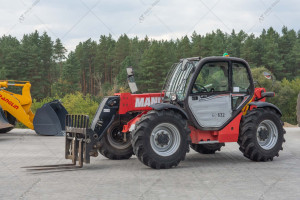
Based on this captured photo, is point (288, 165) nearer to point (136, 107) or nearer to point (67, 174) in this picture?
point (136, 107)

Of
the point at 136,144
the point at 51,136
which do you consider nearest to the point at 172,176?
the point at 136,144

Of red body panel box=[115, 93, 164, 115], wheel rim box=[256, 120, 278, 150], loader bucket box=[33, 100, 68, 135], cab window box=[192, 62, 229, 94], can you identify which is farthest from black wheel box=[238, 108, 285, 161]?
loader bucket box=[33, 100, 68, 135]

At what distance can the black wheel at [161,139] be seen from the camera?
8.81 m

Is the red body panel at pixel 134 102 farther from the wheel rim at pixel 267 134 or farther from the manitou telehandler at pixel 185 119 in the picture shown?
the wheel rim at pixel 267 134

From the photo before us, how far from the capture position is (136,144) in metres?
8.80

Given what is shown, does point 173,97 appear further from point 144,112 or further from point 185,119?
point 144,112

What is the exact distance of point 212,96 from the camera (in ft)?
32.2

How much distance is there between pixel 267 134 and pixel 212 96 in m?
1.59

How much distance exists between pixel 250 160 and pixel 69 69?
70680mm

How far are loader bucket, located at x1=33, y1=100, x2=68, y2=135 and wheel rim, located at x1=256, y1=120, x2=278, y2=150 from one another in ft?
29.0

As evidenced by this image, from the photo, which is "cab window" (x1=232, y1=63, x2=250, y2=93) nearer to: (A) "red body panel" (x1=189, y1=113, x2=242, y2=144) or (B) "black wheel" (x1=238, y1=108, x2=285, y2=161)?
(B) "black wheel" (x1=238, y1=108, x2=285, y2=161)

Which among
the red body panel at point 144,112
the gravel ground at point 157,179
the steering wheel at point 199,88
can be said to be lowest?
the gravel ground at point 157,179

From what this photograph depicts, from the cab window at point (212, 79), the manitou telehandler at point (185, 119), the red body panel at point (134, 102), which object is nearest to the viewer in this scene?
the manitou telehandler at point (185, 119)

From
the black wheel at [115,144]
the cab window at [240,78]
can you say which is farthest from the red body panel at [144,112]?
the cab window at [240,78]
